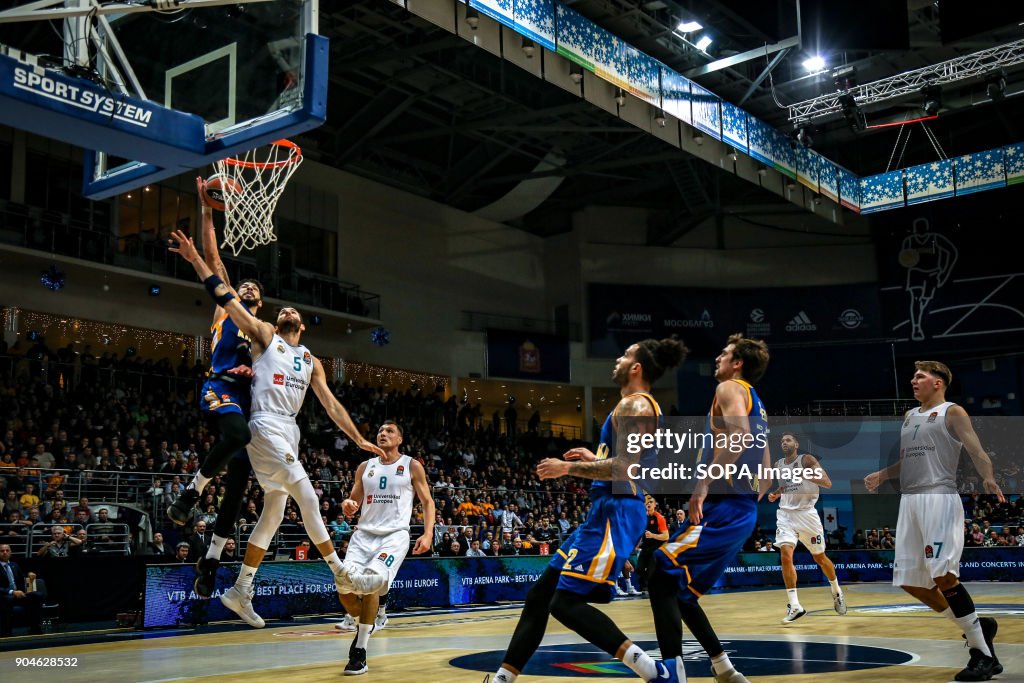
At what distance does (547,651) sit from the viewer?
31.3ft

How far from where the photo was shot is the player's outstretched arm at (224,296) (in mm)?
6465

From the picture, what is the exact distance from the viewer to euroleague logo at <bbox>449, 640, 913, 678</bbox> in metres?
7.70

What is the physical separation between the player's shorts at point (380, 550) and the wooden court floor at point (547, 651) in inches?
34.7

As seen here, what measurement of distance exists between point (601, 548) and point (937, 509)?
10.3 feet

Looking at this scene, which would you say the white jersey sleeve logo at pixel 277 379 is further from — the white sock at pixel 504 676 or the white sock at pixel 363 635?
the white sock at pixel 504 676

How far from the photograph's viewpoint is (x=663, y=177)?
116ft

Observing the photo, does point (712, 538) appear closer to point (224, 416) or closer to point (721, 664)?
point (721, 664)

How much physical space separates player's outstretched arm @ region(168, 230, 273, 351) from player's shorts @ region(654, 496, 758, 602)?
3.11 meters

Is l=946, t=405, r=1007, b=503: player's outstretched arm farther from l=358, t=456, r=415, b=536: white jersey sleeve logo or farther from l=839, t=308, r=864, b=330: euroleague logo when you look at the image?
l=839, t=308, r=864, b=330: euroleague logo

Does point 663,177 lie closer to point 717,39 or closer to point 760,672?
point 717,39

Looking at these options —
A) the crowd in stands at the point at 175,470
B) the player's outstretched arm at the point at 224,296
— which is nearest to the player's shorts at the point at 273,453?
the player's outstretched arm at the point at 224,296

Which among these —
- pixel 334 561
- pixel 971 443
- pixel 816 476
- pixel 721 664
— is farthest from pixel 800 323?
pixel 721 664

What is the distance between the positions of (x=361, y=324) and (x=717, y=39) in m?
14.2

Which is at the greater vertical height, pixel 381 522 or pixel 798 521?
pixel 381 522
